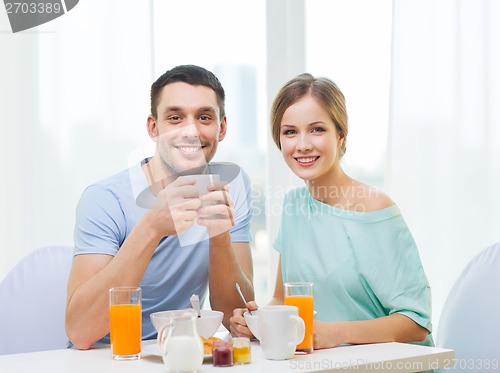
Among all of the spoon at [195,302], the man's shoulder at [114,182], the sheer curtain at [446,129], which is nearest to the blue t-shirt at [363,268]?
the spoon at [195,302]

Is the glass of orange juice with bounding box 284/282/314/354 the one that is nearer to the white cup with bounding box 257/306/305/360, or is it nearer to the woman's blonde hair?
the white cup with bounding box 257/306/305/360

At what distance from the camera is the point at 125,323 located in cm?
124

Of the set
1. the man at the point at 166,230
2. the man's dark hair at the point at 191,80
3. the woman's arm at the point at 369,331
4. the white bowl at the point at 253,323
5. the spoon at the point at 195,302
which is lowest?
the woman's arm at the point at 369,331

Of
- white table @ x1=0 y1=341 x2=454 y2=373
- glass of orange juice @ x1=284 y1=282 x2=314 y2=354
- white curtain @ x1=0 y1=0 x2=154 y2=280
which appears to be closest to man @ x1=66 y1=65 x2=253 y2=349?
white table @ x1=0 y1=341 x2=454 y2=373

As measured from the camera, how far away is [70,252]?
6.62 ft

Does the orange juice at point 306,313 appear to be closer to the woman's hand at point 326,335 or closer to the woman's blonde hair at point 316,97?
the woman's hand at point 326,335

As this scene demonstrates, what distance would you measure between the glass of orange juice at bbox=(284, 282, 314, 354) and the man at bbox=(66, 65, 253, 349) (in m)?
0.23

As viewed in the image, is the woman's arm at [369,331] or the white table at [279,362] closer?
the white table at [279,362]

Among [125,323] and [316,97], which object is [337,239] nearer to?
[316,97]

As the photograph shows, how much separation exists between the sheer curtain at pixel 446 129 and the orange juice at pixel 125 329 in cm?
140

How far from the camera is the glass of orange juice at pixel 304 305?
130 cm

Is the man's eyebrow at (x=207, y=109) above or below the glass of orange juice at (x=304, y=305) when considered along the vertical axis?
above

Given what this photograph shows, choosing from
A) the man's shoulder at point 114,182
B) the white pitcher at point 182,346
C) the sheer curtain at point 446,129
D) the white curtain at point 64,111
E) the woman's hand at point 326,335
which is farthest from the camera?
the sheer curtain at point 446,129

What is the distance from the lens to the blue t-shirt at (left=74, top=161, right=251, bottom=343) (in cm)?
159
